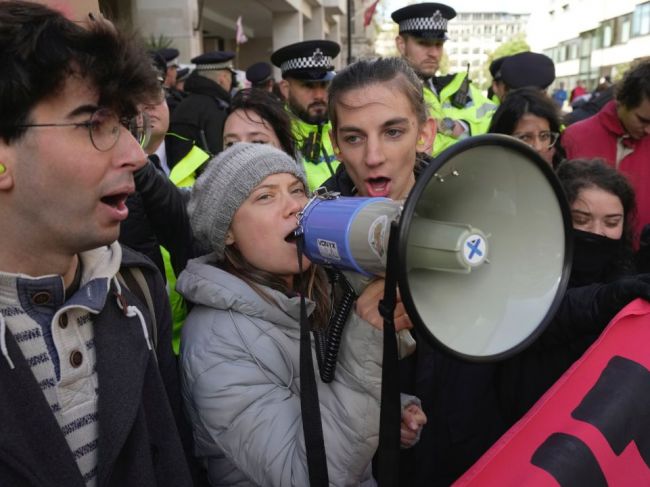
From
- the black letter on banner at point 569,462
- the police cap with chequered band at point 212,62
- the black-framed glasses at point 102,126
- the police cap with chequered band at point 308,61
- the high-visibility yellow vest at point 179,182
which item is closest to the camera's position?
the black-framed glasses at point 102,126

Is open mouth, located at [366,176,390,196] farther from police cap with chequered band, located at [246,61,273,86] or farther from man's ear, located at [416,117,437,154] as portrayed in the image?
police cap with chequered band, located at [246,61,273,86]

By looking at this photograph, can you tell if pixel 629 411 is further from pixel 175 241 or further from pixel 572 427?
pixel 175 241

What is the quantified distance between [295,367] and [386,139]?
0.81 meters

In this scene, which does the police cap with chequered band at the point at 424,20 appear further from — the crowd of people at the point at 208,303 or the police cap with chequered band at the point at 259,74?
the police cap with chequered band at the point at 259,74

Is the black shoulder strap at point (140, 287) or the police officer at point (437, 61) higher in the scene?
the police officer at point (437, 61)

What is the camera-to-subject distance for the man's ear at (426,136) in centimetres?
208

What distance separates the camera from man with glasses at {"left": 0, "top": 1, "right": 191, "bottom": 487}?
1086mm

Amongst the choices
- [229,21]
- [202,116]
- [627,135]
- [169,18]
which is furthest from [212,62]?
[229,21]

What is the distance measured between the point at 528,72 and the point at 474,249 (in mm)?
3905

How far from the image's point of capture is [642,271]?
2123 mm

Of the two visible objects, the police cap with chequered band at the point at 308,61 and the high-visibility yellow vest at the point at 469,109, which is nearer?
the police cap with chequered band at the point at 308,61

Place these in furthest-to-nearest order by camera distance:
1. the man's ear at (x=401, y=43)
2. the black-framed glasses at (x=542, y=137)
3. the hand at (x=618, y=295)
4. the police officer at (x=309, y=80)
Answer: the man's ear at (x=401, y=43), the police officer at (x=309, y=80), the black-framed glasses at (x=542, y=137), the hand at (x=618, y=295)

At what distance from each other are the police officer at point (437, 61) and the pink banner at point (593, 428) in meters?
2.66

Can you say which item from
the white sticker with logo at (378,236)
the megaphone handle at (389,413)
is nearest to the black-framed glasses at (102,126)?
the white sticker with logo at (378,236)
